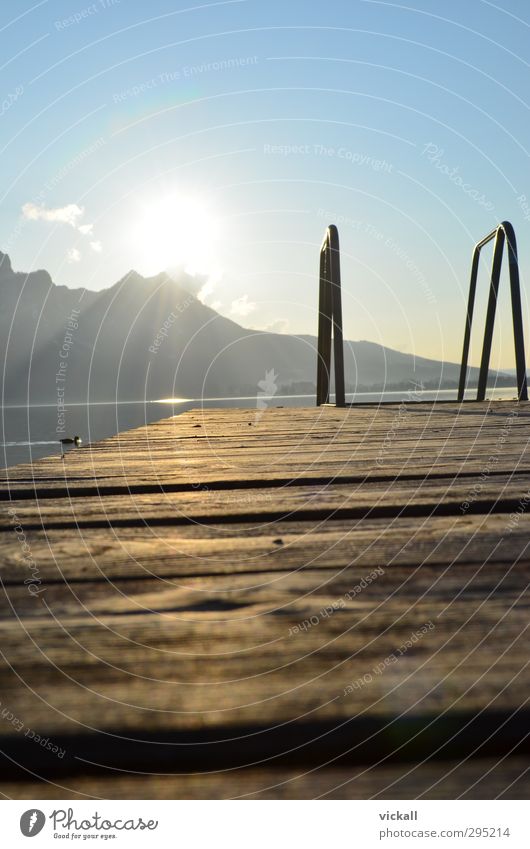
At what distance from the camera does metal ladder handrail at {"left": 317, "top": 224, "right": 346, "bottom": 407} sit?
697 cm

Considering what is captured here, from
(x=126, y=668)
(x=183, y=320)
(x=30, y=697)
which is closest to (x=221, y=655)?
(x=126, y=668)

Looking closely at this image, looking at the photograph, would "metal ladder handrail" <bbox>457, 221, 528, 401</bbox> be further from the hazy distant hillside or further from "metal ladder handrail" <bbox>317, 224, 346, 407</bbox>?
the hazy distant hillside

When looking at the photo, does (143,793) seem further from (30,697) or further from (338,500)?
→ (338,500)

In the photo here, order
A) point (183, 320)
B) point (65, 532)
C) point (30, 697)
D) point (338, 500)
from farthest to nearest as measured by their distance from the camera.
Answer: point (183, 320), point (338, 500), point (65, 532), point (30, 697)

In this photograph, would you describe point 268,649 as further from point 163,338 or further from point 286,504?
point 163,338

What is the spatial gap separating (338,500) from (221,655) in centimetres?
116

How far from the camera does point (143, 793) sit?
571 mm

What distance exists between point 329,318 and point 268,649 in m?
7.18

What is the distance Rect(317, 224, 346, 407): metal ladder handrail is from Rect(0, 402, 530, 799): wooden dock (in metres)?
5.13

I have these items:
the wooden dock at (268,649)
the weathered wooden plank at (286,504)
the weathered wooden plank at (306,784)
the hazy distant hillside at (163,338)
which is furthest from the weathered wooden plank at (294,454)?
the hazy distant hillside at (163,338)

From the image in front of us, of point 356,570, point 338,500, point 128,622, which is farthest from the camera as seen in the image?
point 338,500

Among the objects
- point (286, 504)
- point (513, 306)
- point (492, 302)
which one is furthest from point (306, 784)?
point (492, 302)

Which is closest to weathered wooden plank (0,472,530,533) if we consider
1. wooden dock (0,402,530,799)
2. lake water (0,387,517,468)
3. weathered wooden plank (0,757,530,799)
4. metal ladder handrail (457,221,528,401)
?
wooden dock (0,402,530,799)
